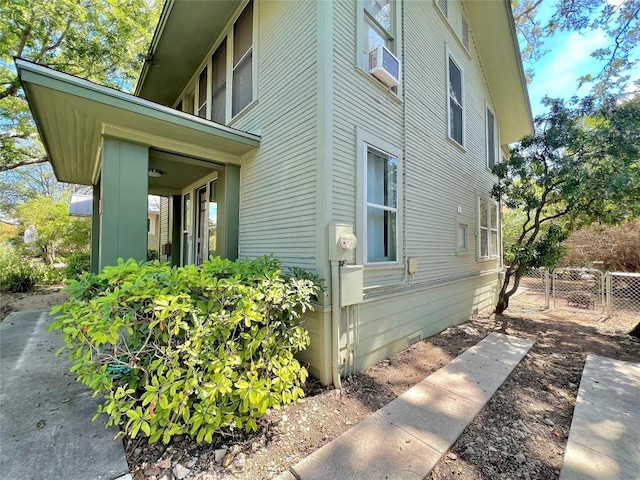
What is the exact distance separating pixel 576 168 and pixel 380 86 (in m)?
4.67

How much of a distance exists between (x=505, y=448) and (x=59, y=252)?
18.6 metres

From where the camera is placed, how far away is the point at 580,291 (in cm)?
838

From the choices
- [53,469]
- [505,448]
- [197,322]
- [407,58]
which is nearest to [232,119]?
[407,58]

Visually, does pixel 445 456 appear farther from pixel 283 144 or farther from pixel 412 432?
pixel 283 144

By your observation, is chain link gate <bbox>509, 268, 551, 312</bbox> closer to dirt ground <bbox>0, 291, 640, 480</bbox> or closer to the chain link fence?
the chain link fence

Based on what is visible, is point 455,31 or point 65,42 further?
point 65,42

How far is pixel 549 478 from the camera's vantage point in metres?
2.11

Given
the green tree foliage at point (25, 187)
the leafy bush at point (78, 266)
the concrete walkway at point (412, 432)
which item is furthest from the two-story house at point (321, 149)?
the green tree foliage at point (25, 187)

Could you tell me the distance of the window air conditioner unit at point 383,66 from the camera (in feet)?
13.6

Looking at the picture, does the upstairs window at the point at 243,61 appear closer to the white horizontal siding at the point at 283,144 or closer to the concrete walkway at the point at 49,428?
the white horizontal siding at the point at 283,144

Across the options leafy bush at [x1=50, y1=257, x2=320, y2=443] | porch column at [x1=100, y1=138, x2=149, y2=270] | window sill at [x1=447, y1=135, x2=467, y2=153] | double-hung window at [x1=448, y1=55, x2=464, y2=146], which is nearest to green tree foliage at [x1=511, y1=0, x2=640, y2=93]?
double-hung window at [x1=448, y1=55, x2=464, y2=146]

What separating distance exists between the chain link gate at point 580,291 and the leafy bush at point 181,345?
8.82m

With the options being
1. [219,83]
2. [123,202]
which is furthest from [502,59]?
[123,202]

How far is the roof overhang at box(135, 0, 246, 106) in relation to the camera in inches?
218
